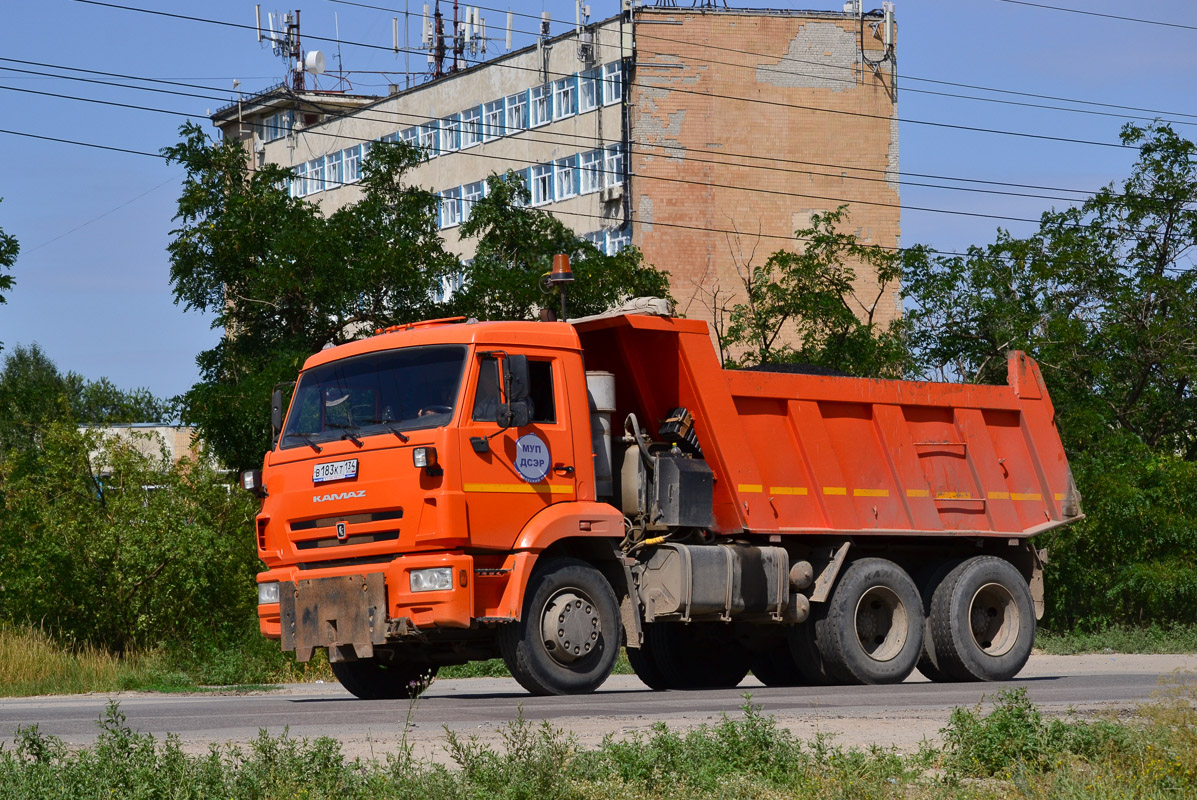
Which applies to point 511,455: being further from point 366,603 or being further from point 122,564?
point 122,564

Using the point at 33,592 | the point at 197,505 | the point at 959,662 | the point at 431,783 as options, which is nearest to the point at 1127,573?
the point at 959,662

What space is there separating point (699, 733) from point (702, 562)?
509cm

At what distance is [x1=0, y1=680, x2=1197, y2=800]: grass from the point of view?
6.18m

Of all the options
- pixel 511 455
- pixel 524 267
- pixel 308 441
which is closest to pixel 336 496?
pixel 308 441

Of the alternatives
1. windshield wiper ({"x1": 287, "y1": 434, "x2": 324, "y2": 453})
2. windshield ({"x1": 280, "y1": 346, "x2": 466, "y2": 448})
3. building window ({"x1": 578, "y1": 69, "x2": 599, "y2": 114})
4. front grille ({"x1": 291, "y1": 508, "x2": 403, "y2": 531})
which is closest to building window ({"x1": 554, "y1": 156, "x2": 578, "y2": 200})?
building window ({"x1": 578, "y1": 69, "x2": 599, "y2": 114})

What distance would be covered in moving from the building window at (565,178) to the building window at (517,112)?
284 cm

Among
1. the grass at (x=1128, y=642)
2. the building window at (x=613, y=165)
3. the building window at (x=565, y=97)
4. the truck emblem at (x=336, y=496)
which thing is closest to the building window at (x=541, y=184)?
the building window at (x=565, y=97)

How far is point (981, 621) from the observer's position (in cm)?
1520

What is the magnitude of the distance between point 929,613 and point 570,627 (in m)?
4.69

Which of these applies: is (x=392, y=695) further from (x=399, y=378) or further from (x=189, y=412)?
(x=189, y=412)

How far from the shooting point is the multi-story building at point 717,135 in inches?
1916

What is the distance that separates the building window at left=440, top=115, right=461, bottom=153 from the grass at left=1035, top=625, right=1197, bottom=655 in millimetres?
38225

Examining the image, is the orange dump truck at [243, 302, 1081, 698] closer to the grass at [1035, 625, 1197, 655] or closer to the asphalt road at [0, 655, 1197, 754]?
the asphalt road at [0, 655, 1197, 754]

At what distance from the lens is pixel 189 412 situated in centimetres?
2738
